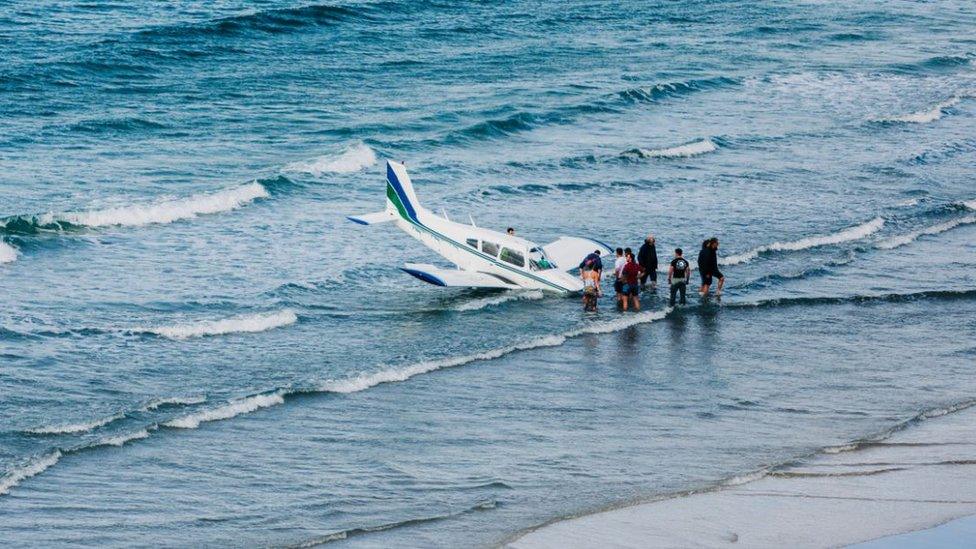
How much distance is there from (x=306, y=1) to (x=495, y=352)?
4432 centimetres

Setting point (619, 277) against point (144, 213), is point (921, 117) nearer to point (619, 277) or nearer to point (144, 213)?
point (619, 277)

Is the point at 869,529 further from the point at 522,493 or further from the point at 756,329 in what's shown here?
the point at 756,329

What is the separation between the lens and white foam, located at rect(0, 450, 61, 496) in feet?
62.0

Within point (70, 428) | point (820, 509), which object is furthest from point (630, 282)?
point (70, 428)

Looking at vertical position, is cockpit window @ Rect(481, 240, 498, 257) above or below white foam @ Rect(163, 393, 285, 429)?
above

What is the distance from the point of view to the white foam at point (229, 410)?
21422 mm

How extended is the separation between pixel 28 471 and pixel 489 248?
12.9 meters

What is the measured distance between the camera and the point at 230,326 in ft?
88.3

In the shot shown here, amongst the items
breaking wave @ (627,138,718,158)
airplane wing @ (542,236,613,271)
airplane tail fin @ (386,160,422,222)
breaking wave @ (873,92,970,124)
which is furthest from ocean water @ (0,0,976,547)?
airplane wing @ (542,236,613,271)

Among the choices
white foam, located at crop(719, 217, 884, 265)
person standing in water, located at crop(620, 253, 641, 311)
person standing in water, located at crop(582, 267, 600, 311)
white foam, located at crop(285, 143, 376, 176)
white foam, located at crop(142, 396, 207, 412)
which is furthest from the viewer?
white foam, located at crop(285, 143, 376, 176)

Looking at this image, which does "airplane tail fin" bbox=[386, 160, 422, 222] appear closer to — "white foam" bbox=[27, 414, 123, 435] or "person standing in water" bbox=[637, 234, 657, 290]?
"person standing in water" bbox=[637, 234, 657, 290]

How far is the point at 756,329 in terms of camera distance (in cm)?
2714

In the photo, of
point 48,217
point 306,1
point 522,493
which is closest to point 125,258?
point 48,217

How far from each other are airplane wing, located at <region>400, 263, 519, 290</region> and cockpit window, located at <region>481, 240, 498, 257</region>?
0.47 meters
